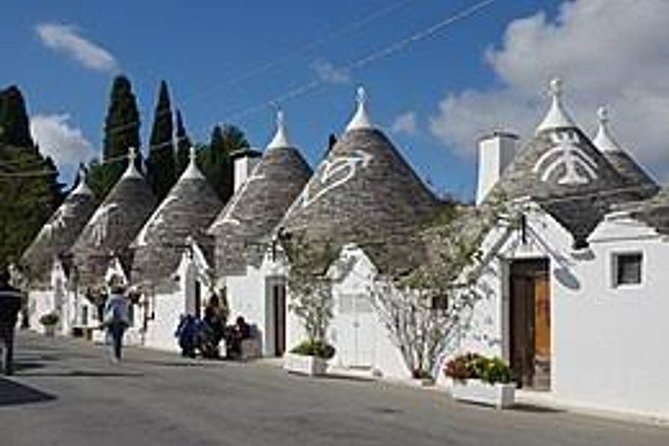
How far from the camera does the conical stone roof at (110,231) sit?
51156 mm

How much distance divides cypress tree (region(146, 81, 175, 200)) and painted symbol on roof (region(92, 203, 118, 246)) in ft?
52.7

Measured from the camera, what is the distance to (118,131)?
69.5 metres

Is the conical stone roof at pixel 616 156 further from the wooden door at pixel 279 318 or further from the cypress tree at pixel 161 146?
the cypress tree at pixel 161 146

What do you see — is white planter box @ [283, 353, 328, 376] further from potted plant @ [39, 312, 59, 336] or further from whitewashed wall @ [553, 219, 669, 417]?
potted plant @ [39, 312, 59, 336]

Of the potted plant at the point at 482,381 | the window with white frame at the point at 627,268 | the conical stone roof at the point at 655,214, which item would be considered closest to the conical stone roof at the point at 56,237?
the potted plant at the point at 482,381

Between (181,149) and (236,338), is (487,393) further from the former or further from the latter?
(181,149)

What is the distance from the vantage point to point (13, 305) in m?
21.4

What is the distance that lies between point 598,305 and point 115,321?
1132 centimetres

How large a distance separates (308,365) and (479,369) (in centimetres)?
728

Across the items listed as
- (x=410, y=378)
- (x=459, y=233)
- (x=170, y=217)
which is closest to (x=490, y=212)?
(x=459, y=233)

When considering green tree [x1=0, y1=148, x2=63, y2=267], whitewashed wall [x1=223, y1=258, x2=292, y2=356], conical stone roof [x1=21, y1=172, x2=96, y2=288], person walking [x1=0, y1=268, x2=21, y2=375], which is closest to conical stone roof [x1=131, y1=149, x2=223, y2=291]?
whitewashed wall [x1=223, y1=258, x2=292, y2=356]

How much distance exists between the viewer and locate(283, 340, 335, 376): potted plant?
26.6 meters

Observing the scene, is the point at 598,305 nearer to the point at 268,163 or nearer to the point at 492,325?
the point at 492,325

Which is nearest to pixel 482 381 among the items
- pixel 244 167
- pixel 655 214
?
pixel 655 214
